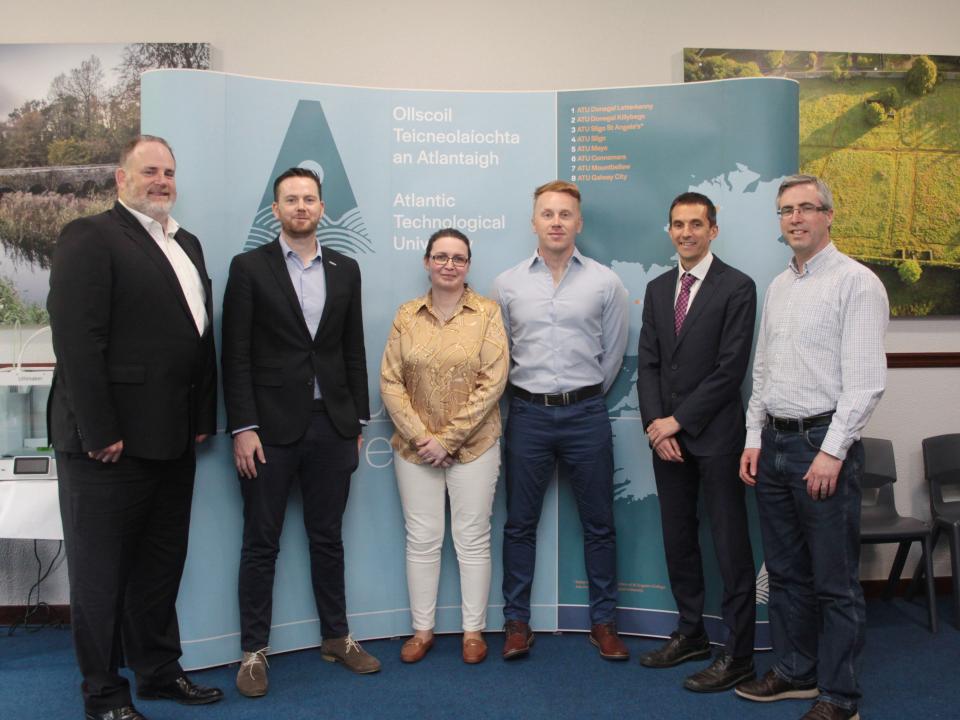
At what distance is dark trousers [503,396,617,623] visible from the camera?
3229 millimetres

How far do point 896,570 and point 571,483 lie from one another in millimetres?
1900

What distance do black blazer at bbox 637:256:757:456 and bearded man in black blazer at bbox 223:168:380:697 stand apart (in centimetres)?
123

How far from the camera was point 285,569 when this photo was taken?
130 inches

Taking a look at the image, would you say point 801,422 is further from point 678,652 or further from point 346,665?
point 346,665

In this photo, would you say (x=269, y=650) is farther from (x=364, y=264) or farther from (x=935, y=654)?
(x=935, y=654)

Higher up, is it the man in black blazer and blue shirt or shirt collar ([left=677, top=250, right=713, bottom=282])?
shirt collar ([left=677, top=250, right=713, bottom=282])

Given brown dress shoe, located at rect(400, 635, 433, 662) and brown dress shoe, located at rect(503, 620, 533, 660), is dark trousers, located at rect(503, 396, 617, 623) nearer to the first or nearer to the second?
brown dress shoe, located at rect(503, 620, 533, 660)

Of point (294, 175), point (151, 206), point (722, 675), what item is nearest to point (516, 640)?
point (722, 675)

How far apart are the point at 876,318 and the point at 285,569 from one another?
2457 mm

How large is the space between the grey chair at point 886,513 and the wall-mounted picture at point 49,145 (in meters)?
3.89

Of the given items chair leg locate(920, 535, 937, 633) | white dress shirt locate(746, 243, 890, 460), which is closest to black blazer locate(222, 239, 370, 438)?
white dress shirt locate(746, 243, 890, 460)

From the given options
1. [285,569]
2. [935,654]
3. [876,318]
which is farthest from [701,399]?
[285,569]

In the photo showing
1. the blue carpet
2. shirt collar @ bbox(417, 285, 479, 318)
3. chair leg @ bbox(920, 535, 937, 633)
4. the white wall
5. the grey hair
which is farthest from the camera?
the white wall

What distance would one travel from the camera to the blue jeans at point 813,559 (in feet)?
8.52
